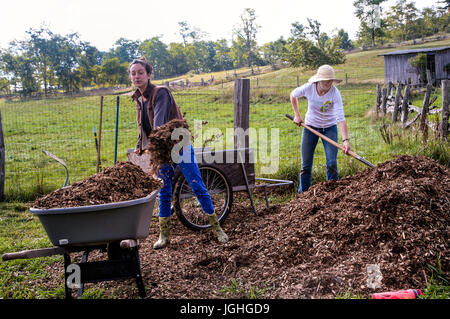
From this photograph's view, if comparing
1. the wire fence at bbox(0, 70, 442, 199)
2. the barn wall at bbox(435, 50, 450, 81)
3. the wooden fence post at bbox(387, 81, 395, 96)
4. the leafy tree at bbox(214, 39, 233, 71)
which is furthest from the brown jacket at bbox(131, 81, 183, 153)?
the leafy tree at bbox(214, 39, 233, 71)

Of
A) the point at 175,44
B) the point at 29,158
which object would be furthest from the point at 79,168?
the point at 175,44

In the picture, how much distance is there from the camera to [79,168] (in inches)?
340

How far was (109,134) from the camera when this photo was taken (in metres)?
13.7

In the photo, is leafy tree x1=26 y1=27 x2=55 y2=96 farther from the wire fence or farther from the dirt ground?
the dirt ground

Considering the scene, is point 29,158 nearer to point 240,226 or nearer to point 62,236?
point 240,226

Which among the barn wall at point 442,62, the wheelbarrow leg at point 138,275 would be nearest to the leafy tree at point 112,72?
the barn wall at point 442,62

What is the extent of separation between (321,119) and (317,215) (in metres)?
1.48

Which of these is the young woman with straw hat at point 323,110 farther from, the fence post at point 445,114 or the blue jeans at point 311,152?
the fence post at point 445,114

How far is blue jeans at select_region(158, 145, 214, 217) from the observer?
3.68 metres

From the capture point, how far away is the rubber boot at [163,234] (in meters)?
3.93

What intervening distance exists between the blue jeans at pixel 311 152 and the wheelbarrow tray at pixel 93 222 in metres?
2.67

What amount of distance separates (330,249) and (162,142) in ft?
5.56

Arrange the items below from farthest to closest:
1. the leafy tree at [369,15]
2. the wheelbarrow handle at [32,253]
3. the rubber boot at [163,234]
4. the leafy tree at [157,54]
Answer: the leafy tree at [369,15] → the leafy tree at [157,54] → the rubber boot at [163,234] → the wheelbarrow handle at [32,253]

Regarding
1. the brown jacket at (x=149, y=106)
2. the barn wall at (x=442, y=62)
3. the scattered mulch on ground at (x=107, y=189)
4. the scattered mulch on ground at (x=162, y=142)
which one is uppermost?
the barn wall at (x=442, y=62)
